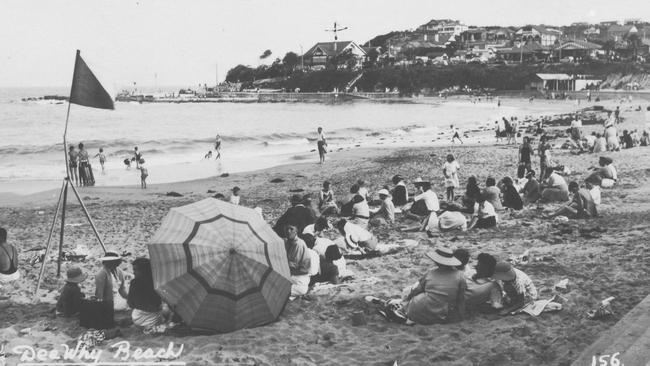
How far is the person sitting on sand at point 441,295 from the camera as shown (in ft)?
18.5

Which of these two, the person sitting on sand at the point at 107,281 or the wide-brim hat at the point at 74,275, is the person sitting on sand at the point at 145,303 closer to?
the person sitting on sand at the point at 107,281

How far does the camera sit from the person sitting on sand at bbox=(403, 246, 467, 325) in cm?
564

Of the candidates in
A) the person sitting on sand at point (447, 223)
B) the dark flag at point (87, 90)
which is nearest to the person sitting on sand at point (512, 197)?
the person sitting on sand at point (447, 223)

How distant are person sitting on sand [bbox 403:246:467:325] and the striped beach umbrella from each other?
4.76 ft

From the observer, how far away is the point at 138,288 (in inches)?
229

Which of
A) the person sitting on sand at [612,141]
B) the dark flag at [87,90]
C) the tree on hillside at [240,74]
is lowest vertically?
the person sitting on sand at [612,141]

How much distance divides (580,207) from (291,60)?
13602 centimetres

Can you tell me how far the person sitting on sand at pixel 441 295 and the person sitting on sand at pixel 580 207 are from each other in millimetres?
→ 5123

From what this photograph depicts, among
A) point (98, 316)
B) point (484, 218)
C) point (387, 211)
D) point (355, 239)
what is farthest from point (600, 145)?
point (98, 316)

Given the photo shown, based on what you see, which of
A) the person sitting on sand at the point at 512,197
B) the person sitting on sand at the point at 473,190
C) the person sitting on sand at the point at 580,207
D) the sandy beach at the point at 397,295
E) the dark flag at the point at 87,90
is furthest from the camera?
the person sitting on sand at the point at 473,190

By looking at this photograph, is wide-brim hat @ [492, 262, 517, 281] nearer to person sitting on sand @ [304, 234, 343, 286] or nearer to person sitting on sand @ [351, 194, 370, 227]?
person sitting on sand @ [304, 234, 343, 286]

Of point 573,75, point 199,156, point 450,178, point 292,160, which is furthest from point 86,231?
point 573,75

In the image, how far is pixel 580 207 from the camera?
987 cm

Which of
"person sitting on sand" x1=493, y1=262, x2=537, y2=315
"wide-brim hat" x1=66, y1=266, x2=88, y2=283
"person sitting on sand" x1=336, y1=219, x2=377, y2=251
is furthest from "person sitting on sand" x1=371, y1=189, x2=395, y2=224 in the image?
"wide-brim hat" x1=66, y1=266, x2=88, y2=283
